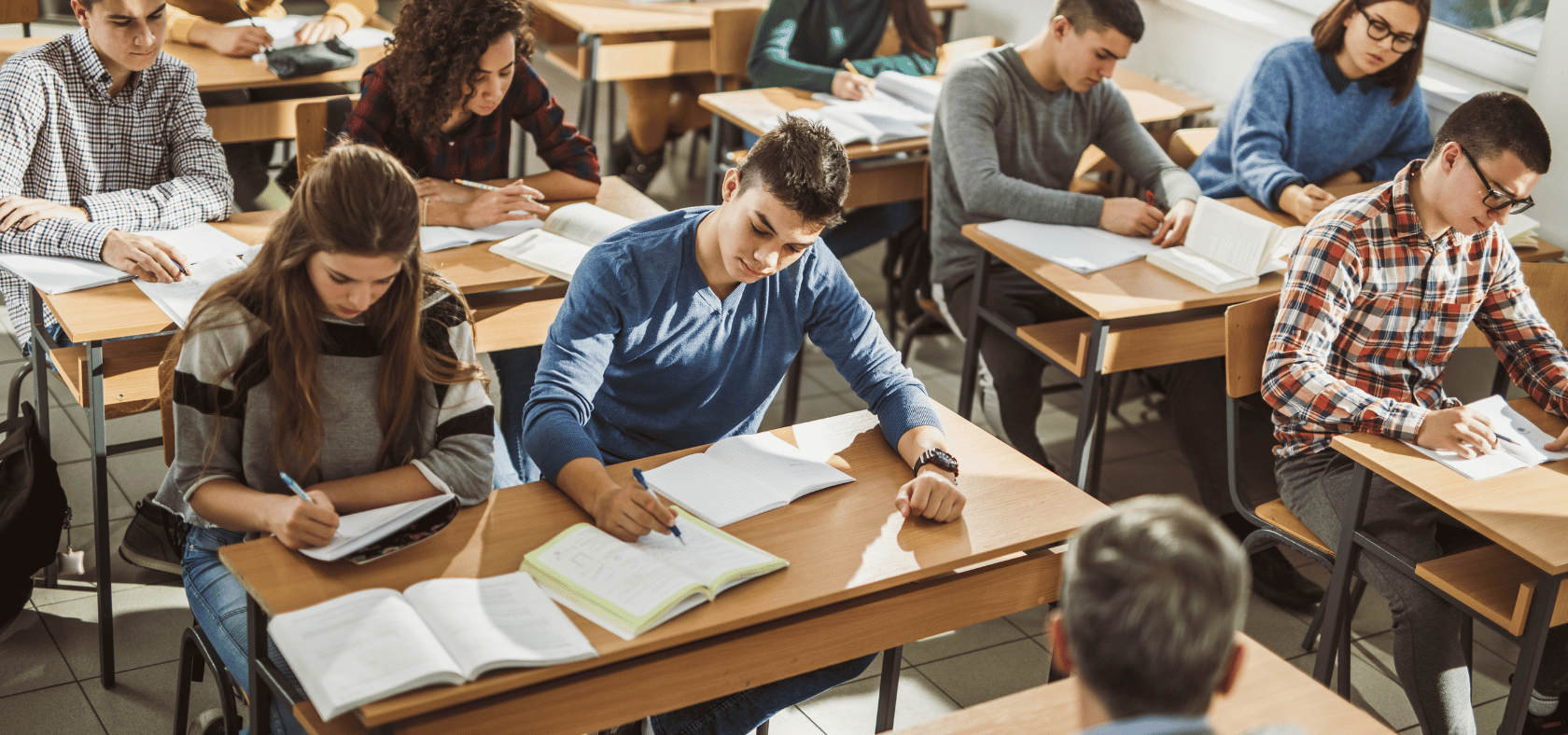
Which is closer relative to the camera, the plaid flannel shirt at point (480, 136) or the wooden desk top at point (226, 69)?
the plaid flannel shirt at point (480, 136)

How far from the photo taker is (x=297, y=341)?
5.73ft

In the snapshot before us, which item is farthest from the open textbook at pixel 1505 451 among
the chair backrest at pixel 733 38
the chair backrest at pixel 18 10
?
the chair backrest at pixel 18 10

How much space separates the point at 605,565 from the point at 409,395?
0.43m

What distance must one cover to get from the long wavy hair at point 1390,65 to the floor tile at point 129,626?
125 inches

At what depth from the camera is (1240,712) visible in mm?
1585

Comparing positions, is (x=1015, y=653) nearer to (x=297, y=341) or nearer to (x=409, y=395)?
(x=409, y=395)

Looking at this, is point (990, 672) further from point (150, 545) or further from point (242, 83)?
point (242, 83)

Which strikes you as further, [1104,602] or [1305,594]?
[1305,594]

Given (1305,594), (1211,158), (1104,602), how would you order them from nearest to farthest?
(1104,602), (1305,594), (1211,158)

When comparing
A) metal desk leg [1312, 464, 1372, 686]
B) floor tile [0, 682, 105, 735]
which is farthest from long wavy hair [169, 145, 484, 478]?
metal desk leg [1312, 464, 1372, 686]

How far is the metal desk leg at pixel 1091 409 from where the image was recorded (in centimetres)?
279

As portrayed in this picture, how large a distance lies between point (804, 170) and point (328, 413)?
2.55 feet

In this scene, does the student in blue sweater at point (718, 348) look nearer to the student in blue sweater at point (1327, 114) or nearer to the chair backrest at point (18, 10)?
the student in blue sweater at point (1327, 114)

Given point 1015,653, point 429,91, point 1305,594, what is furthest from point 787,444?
point 1305,594
